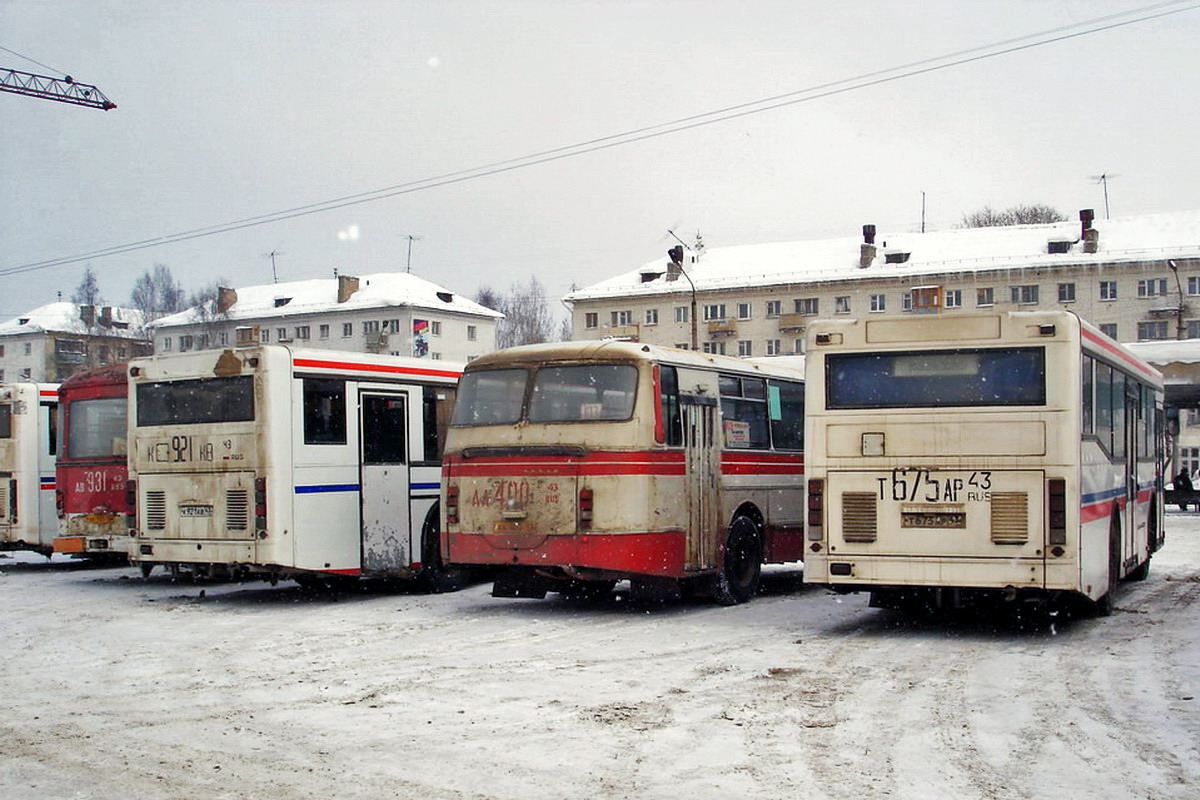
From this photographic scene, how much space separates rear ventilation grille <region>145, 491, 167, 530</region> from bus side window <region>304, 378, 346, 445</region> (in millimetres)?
2069

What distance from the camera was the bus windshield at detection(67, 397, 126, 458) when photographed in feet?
64.5

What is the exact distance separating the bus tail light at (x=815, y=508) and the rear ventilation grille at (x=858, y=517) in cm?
21

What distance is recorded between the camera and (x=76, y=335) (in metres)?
94.1

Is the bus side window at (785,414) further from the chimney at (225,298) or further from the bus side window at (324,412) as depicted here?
the chimney at (225,298)

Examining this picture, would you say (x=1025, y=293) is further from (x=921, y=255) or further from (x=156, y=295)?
(x=156, y=295)

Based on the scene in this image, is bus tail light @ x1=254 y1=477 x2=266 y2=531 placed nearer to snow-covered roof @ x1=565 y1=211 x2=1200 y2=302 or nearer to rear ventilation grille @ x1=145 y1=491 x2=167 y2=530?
rear ventilation grille @ x1=145 y1=491 x2=167 y2=530

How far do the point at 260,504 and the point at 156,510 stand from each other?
5.98ft

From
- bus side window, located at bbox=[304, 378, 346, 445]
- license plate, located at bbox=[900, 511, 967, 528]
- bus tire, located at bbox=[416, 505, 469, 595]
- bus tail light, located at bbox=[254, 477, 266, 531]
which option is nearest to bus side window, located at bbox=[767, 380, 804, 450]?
bus tire, located at bbox=[416, 505, 469, 595]

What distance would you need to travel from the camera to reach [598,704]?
928cm

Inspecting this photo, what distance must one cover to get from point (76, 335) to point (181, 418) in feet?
274

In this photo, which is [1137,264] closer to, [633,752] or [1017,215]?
[1017,215]

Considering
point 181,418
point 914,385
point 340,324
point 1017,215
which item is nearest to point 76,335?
point 340,324

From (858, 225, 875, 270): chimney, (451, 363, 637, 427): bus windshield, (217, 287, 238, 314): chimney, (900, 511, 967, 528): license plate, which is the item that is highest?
(858, 225, 875, 270): chimney

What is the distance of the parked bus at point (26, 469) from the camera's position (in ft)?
72.0
